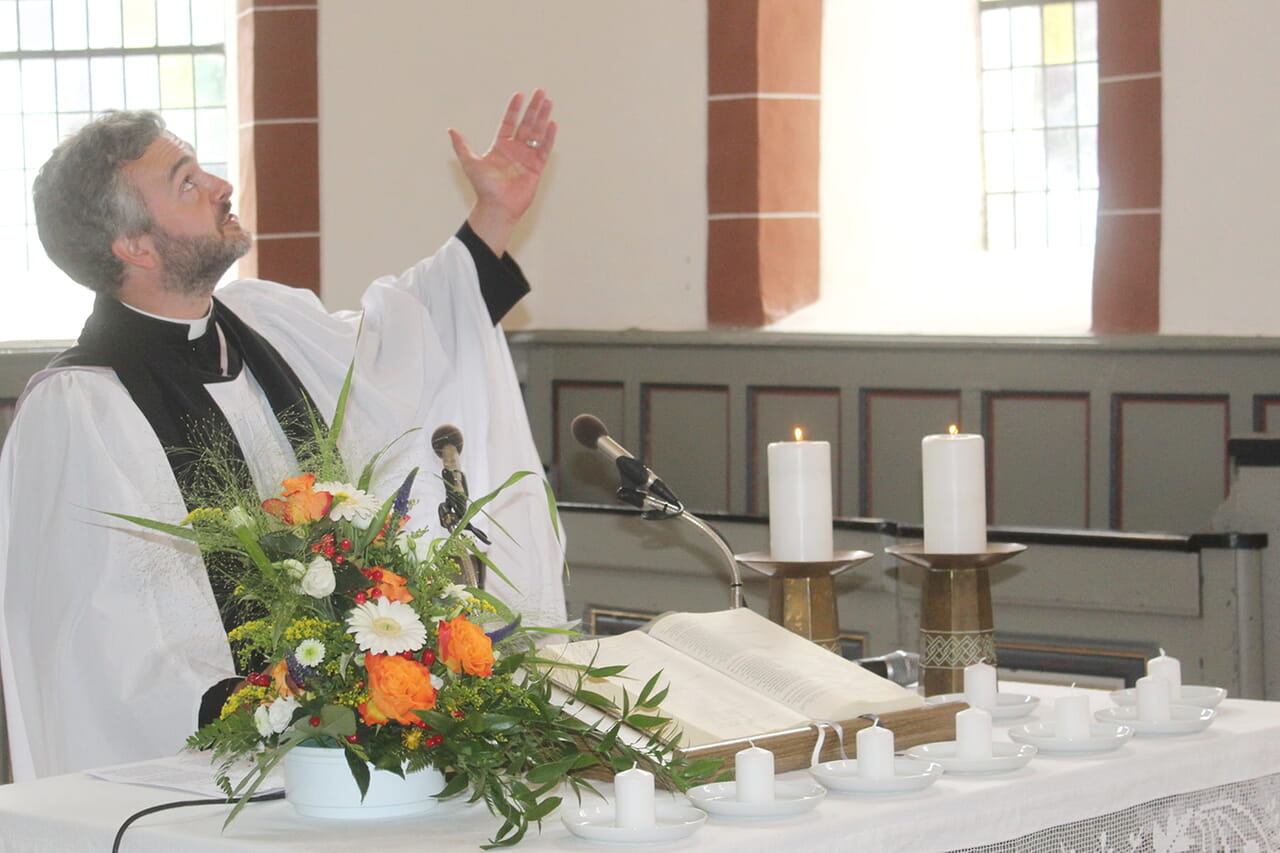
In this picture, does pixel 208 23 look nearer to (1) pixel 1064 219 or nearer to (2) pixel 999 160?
(2) pixel 999 160

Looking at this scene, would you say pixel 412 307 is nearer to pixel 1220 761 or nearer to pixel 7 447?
pixel 7 447

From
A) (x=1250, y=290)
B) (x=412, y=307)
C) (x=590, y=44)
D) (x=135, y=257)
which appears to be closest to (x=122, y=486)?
(x=135, y=257)

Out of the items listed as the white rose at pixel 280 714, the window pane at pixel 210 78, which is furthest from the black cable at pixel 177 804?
the window pane at pixel 210 78

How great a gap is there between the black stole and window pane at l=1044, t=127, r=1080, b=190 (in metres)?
4.54

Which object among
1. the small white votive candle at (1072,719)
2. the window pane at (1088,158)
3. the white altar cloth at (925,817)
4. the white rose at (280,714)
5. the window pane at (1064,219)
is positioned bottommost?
the white altar cloth at (925,817)

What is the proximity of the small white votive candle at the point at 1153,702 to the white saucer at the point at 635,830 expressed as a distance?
2.58 ft

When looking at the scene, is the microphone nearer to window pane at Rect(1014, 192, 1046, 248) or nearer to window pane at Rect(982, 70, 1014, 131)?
window pane at Rect(1014, 192, 1046, 248)

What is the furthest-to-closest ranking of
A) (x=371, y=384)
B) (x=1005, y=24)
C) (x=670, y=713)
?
(x=1005, y=24), (x=371, y=384), (x=670, y=713)

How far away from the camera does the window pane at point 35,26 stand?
8.15 metres

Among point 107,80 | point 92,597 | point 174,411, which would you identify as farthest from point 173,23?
point 92,597

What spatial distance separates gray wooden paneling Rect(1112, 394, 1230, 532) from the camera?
6.37m

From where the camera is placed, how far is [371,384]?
4047 mm

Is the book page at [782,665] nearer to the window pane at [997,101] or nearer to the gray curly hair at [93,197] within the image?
the gray curly hair at [93,197]

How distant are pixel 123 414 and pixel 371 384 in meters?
0.73
